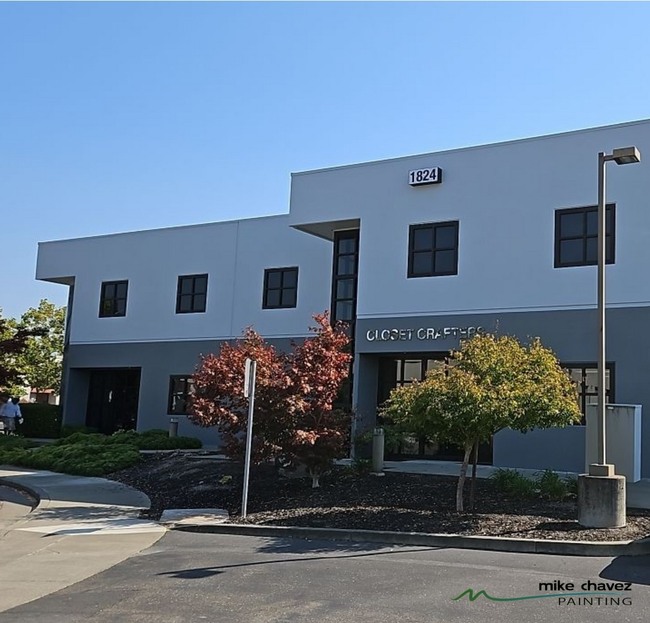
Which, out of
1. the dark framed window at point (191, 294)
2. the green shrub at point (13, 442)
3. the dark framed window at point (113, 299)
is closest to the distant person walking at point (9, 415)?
the green shrub at point (13, 442)

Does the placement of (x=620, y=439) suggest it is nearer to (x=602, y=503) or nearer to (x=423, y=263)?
(x=602, y=503)

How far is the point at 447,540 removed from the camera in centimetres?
1054

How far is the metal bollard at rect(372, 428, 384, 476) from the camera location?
16.4 metres

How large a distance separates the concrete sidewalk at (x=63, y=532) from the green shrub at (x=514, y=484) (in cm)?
580

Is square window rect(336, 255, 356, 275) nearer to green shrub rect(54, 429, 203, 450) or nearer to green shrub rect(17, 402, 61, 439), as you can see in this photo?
green shrub rect(54, 429, 203, 450)

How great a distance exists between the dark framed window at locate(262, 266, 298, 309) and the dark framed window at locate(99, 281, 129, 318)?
621 cm

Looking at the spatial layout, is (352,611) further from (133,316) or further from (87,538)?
(133,316)

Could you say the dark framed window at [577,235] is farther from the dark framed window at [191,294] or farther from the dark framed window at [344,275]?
the dark framed window at [191,294]

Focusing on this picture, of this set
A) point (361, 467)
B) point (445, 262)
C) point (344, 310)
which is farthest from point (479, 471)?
point (344, 310)

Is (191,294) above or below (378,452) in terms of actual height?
above

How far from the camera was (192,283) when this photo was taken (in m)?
28.2

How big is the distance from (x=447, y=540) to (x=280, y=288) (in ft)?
53.4

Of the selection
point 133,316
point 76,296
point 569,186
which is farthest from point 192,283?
point 569,186

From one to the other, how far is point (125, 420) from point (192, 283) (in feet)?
19.1
